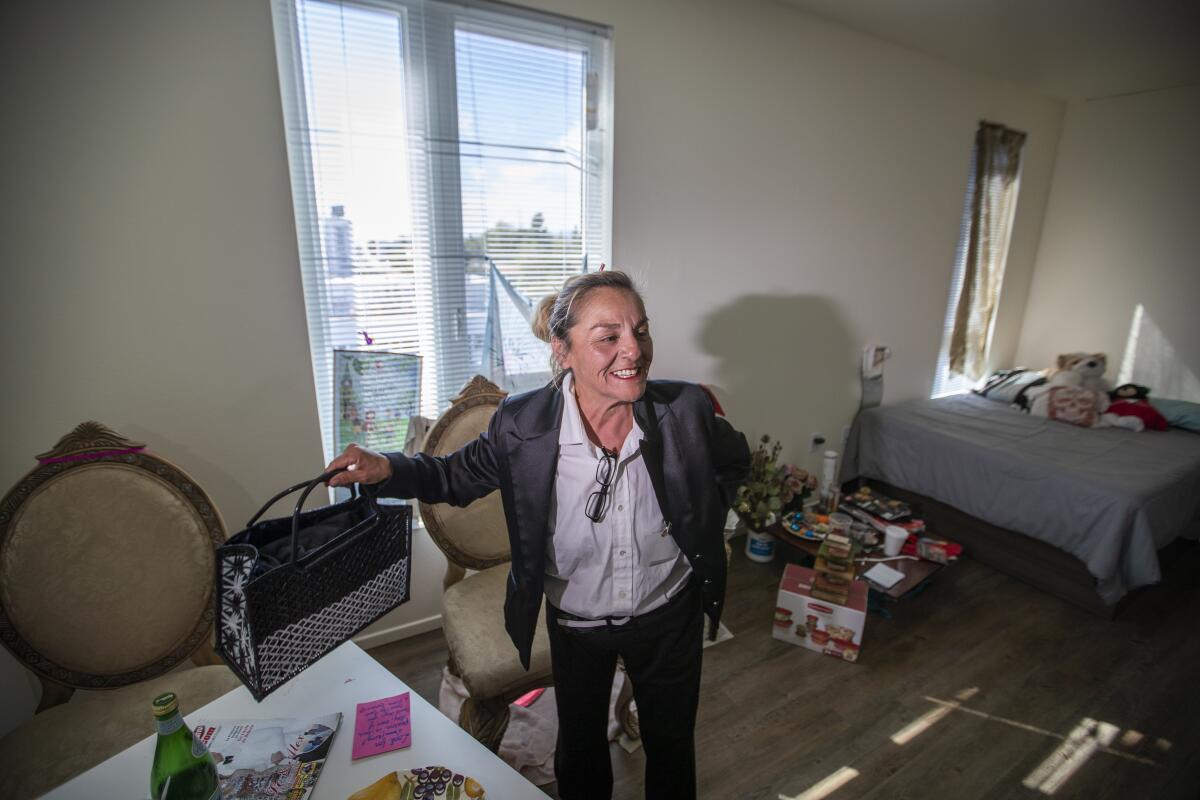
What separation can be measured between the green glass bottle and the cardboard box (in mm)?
1897

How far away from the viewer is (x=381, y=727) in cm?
102

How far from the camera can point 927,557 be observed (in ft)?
7.89

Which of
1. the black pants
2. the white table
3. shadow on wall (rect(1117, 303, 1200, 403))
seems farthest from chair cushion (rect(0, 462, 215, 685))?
shadow on wall (rect(1117, 303, 1200, 403))

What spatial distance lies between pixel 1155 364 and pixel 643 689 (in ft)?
14.0

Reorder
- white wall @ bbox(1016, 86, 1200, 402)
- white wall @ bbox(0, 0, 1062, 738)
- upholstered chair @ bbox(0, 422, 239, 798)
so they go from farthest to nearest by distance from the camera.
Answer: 1. white wall @ bbox(1016, 86, 1200, 402)
2. white wall @ bbox(0, 0, 1062, 738)
3. upholstered chair @ bbox(0, 422, 239, 798)

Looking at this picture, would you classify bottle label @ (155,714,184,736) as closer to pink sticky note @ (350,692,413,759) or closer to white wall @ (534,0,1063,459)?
pink sticky note @ (350,692,413,759)

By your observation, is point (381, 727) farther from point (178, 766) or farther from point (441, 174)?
point (441, 174)

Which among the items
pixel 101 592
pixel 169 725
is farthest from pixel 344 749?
pixel 101 592

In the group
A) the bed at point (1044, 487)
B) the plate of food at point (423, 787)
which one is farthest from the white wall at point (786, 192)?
the plate of food at point (423, 787)

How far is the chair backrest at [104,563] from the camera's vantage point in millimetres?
1284

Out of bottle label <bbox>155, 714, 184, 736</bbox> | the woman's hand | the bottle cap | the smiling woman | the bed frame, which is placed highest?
the smiling woman

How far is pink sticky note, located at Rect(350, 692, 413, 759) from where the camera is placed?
98cm

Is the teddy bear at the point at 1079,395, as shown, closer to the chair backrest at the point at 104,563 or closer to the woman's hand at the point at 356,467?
the woman's hand at the point at 356,467

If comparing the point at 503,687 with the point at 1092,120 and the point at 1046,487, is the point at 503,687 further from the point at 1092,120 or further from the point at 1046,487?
the point at 1092,120
